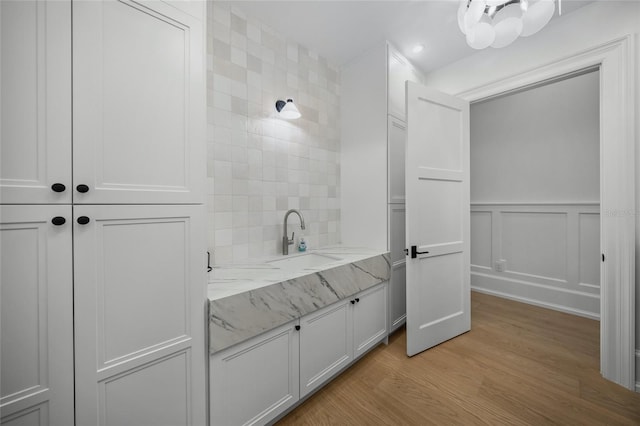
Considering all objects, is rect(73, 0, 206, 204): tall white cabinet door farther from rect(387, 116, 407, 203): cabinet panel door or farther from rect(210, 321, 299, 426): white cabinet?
rect(387, 116, 407, 203): cabinet panel door

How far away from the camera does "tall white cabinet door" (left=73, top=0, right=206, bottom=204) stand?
87cm

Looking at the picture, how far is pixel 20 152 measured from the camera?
2.53ft

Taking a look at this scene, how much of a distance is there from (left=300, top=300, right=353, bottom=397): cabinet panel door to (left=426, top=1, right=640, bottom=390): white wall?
6.22 feet

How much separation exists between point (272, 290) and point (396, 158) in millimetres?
1700

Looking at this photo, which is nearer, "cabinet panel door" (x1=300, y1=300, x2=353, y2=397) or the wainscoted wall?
"cabinet panel door" (x1=300, y1=300, x2=353, y2=397)

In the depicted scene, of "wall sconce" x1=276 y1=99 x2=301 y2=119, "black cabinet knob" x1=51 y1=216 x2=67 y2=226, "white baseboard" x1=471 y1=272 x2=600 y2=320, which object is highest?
"wall sconce" x1=276 y1=99 x2=301 y2=119

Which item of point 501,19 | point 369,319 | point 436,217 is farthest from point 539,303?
point 501,19

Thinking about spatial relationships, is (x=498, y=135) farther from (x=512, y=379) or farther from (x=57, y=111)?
(x=57, y=111)

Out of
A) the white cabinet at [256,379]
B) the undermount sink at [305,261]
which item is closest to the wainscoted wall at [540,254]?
the undermount sink at [305,261]

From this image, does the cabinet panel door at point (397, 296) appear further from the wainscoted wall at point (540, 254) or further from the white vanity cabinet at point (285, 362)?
the wainscoted wall at point (540, 254)

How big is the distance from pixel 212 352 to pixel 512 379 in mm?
2010

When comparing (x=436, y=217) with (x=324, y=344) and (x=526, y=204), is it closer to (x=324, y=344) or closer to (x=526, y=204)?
(x=324, y=344)

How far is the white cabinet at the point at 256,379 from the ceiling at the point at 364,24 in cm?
220

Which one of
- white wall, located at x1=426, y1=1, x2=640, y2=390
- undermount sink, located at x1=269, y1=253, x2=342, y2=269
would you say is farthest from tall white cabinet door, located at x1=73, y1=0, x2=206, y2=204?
white wall, located at x1=426, y1=1, x2=640, y2=390
